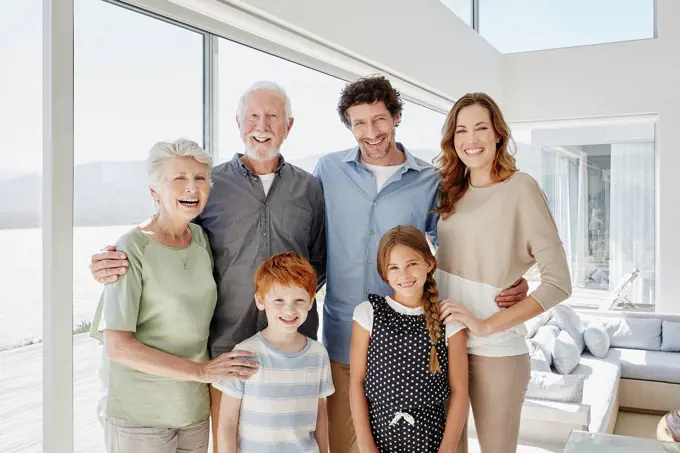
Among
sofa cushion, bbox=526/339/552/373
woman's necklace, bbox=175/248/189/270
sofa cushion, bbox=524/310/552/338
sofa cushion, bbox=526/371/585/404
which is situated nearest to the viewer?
woman's necklace, bbox=175/248/189/270

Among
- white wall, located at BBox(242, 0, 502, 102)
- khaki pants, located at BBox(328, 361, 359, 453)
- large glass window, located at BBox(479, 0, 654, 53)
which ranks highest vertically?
large glass window, located at BBox(479, 0, 654, 53)

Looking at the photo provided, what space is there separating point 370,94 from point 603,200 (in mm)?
5100

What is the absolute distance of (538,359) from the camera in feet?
14.4

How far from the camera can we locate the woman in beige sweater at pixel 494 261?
76.1 inches

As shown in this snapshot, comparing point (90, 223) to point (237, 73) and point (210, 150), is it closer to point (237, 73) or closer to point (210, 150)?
point (210, 150)

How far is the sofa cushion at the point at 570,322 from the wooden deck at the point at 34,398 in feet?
14.4

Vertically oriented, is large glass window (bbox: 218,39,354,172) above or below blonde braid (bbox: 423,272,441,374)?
above

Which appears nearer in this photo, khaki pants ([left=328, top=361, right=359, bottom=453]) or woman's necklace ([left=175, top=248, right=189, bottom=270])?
woman's necklace ([left=175, top=248, right=189, bottom=270])

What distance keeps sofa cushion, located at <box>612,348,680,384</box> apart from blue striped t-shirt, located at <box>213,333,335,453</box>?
4.27 metres

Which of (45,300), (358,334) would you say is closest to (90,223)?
(45,300)

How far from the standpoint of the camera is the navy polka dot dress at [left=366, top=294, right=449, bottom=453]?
1912mm

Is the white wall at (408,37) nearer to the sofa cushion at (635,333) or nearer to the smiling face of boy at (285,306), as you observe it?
the smiling face of boy at (285,306)

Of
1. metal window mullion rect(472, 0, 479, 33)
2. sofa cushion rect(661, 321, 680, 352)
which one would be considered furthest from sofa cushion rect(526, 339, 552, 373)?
metal window mullion rect(472, 0, 479, 33)

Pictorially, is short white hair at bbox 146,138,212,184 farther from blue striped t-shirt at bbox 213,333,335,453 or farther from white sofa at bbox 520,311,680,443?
white sofa at bbox 520,311,680,443
